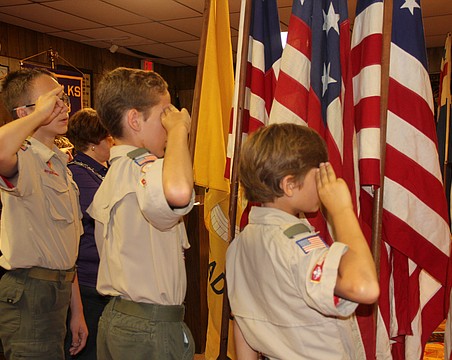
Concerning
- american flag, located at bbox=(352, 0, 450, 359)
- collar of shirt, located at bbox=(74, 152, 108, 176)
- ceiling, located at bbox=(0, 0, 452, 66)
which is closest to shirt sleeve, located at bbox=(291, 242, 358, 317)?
american flag, located at bbox=(352, 0, 450, 359)

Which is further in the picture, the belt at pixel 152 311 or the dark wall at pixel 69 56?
the dark wall at pixel 69 56

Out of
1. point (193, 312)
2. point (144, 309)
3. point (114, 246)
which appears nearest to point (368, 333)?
point (144, 309)

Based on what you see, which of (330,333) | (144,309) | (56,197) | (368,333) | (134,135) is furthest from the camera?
(56,197)

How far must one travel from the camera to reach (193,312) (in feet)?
12.2

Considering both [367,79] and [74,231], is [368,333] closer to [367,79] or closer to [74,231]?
[367,79]

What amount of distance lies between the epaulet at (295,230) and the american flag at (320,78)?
21.0 inches

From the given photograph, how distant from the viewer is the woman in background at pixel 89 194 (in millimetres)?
2594

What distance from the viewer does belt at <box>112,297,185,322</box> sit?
4.93 ft

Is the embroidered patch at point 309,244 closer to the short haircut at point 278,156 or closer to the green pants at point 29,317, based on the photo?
the short haircut at point 278,156

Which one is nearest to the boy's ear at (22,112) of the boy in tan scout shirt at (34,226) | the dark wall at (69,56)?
the boy in tan scout shirt at (34,226)

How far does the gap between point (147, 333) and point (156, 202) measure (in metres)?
0.36

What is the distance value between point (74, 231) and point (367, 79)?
1.20 meters

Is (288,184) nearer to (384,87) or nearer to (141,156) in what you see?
(141,156)

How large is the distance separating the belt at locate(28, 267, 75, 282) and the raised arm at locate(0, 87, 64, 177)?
1.14 feet
